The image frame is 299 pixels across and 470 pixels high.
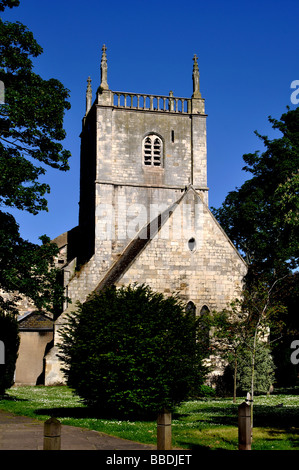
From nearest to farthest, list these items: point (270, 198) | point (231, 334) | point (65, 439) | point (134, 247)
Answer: point (65, 439), point (231, 334), point (134, 247), point (270, 198)

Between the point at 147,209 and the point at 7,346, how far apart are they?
1258 centimetres

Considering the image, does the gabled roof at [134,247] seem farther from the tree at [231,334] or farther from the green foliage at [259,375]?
the green foliage at [259,375]

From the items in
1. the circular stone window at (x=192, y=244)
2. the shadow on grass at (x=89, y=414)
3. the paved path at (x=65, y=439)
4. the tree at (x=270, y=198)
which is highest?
the tree at (x=270, y=198)

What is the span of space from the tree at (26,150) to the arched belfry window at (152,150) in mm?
13428

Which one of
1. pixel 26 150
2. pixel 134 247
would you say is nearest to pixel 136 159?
pixel 134 247

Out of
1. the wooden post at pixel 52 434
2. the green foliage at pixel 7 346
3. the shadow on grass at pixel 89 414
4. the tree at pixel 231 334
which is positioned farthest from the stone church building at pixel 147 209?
the wooden post at pixel 52 434

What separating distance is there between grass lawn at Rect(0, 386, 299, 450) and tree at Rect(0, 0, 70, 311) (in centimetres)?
354

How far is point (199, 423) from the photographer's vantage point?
13.7 metres

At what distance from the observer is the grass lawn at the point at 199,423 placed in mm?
10891

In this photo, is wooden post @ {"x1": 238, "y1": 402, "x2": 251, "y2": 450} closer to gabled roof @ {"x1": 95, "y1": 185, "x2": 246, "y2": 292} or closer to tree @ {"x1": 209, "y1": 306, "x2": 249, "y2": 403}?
tree @ {"x1": 209, "y1": 306, "x2": 249, "y2": 403}

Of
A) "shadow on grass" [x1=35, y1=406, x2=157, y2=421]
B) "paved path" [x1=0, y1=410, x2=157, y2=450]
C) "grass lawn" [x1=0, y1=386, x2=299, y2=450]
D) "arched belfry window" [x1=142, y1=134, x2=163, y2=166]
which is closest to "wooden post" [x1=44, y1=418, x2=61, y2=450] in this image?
"paved path" [x1=0, y1=410, x2=157, y2=450]

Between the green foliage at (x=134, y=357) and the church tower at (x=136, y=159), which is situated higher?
the church tower at (x=136, y=159)

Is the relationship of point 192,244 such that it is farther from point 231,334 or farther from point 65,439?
point 65,439
